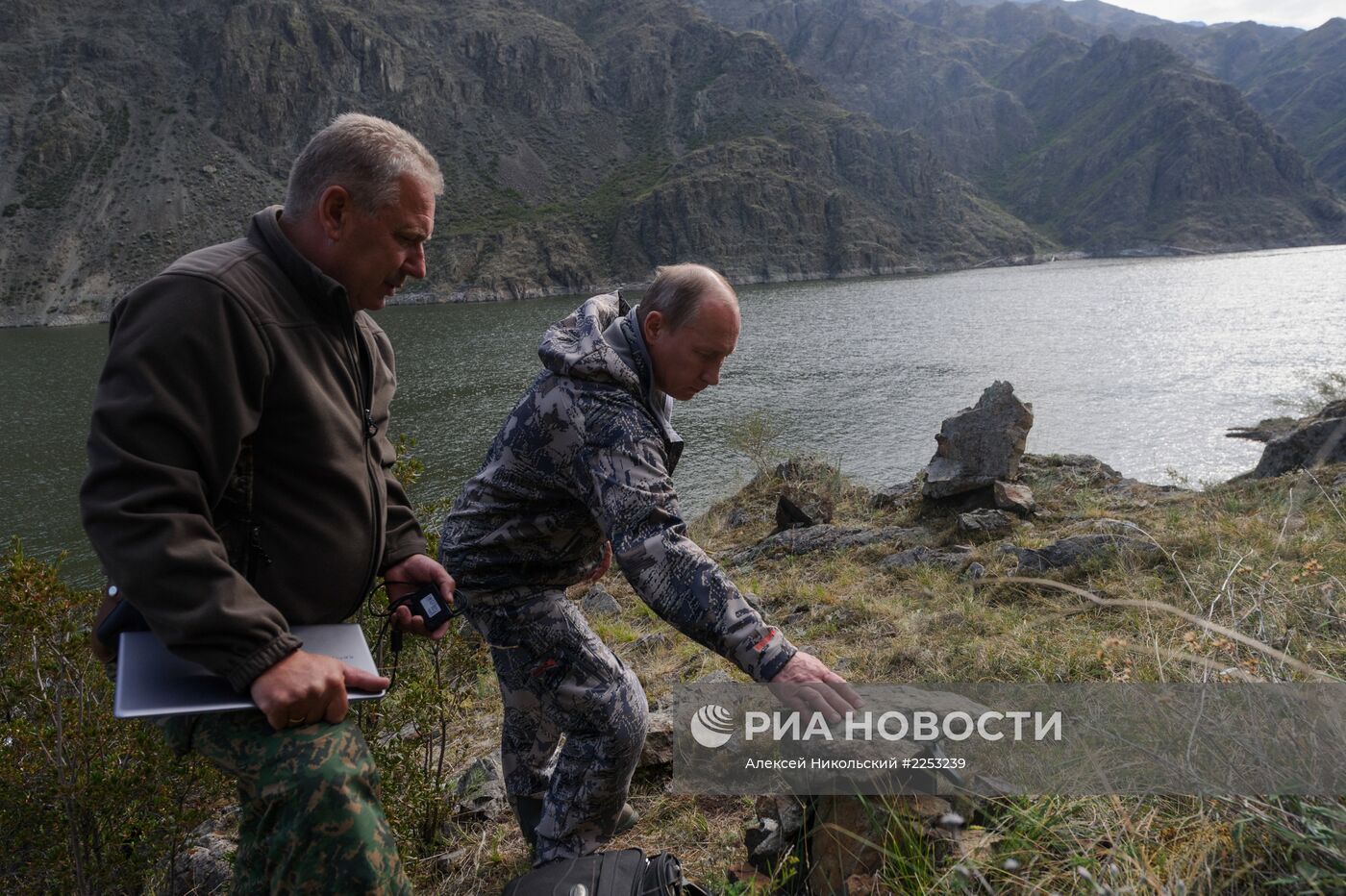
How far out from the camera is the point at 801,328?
4603 centimetres

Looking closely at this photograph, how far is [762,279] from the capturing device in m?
98.6

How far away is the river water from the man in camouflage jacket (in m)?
13.5

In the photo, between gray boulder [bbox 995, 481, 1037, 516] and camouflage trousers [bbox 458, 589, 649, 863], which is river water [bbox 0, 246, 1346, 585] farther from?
camouflage trousers [bbox 458, 589, 649, 863]

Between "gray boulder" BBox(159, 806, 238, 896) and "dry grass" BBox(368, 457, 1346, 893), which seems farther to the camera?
"gray boulder" BBox(159, 806, 238, 896)

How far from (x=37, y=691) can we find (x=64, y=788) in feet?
1.37

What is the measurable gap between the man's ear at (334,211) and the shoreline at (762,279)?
7245cm

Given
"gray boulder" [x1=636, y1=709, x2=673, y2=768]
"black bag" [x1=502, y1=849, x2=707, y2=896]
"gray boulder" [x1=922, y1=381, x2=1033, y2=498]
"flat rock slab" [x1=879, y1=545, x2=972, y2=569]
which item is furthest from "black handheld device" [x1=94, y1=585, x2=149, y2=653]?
"gray boulder" [x1=922, y1=381, x2=1033, y2=498]

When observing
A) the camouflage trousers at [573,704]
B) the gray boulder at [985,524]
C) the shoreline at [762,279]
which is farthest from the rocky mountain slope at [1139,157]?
the camouflage trousers at [573,704]

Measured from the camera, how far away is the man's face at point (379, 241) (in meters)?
1.94

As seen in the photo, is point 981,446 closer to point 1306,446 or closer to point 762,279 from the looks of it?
point 1306,446

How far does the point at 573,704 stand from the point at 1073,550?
14.9 feet

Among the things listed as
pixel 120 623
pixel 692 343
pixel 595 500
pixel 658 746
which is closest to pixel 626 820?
pixel 658 746

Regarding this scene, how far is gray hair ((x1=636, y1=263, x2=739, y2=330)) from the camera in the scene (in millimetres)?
2396

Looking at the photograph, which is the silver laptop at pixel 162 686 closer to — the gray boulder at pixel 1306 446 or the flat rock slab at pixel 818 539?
the flat rock slab at pixel 818 539
